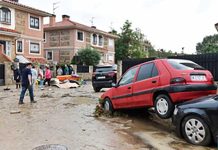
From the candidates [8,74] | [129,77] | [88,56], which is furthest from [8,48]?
[129,77]

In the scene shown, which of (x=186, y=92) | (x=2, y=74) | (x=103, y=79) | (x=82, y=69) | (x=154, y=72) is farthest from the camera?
(x=82, y=69)

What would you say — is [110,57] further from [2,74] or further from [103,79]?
[103,79]

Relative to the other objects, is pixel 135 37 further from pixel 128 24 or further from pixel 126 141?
pixel 126 141

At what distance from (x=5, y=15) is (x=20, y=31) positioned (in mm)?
2514

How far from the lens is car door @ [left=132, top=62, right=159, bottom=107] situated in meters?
7.60

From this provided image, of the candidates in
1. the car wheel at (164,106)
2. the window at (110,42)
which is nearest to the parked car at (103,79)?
the car wheel at (164,106)

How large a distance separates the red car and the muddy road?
68 centimetres

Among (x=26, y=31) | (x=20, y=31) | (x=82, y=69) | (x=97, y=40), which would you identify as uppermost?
(x=97, y=40)

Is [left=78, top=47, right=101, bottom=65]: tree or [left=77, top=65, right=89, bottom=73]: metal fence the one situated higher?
[left=78, top=47, right=101, bottom=65]: tree

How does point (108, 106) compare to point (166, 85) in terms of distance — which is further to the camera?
point (108, 106)

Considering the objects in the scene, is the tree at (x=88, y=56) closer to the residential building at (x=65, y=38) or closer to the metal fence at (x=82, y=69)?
the residential building at (x=65, y=38)

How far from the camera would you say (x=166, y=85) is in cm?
712

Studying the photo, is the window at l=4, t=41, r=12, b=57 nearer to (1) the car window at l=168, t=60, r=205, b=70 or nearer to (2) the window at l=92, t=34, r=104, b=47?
(2) the window at l=92, t=34, r=104, b=47

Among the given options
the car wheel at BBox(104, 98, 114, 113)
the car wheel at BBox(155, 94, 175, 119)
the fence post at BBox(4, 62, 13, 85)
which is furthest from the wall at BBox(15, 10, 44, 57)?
the car wheel at BBox(155, 94, 175, 119)
